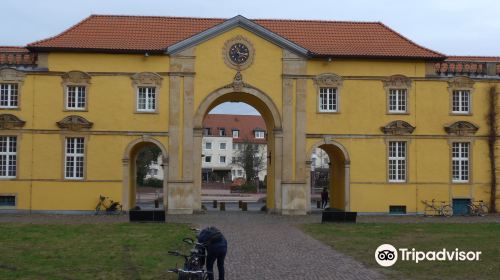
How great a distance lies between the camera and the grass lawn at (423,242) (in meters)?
14.3

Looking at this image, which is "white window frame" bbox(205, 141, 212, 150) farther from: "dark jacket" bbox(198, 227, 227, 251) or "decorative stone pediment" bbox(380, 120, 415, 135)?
"dark jacket" bbox(198, 227, 227, 251)

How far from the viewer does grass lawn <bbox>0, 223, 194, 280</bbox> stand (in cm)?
1375

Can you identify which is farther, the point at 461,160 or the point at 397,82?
the point at 461,160

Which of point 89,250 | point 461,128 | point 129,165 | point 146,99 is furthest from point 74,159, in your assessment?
point 461,128

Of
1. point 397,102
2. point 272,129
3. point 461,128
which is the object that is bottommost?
point 272,129

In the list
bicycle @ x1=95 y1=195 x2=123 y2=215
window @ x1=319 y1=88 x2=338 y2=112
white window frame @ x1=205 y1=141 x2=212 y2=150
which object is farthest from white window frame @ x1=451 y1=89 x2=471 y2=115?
white window frame @ x1=205 y1=141 x2=212 y2=150

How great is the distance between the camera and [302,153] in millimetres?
33062

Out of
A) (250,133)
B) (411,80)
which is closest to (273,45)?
(411,80)

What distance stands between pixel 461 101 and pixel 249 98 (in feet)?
36.6

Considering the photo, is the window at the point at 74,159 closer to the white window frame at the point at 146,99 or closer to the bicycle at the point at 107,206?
the bicycle at the point at 107,206

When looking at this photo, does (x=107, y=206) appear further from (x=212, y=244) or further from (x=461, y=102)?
(x=212, y=244)

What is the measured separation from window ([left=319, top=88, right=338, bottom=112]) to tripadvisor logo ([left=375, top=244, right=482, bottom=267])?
16.2m

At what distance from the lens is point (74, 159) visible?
106ft

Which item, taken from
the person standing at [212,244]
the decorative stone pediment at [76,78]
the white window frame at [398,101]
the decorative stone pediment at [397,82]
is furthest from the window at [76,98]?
the person standing at [212,244]
